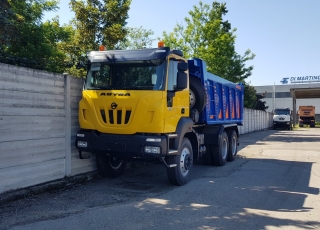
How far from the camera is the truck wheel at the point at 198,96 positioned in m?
9.27

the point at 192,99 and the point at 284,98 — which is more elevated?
the point at 284,98

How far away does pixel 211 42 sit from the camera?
25.7m

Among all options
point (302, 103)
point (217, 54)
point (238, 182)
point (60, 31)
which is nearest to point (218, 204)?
point (238, 182)

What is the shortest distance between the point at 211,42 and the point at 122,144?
2016cm

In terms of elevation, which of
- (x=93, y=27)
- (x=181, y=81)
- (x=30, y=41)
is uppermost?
(x=93, y=27)

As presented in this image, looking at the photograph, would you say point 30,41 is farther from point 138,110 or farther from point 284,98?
point 284,98

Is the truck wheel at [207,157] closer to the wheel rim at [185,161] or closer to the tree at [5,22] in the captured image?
the wheel rim at [185,161]

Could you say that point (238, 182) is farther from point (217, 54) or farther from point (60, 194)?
point (217, 54)

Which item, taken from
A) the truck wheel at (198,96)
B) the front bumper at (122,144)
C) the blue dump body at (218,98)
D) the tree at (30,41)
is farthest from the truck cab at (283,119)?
the front bumper at (122,144)

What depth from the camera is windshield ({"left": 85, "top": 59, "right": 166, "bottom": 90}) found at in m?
7.07

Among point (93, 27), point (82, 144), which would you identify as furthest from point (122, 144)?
point (93, 27)

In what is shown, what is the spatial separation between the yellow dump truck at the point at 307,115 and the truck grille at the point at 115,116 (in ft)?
167

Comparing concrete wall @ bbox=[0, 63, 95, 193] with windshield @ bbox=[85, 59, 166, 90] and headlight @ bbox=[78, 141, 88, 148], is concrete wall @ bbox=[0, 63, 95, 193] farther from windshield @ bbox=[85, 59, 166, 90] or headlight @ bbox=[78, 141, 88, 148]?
windshield @ bbox=[85, 59, 166, 90]

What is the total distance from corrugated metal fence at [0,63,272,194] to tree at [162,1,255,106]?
58.9 ft
